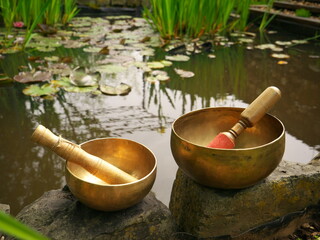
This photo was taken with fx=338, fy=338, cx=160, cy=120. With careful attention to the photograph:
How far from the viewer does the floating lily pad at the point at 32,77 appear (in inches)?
85.8

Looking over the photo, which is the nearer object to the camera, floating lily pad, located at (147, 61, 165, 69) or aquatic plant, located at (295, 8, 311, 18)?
floating lily pad, located at (147, 61, 165, 69)

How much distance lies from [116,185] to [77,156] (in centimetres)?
14

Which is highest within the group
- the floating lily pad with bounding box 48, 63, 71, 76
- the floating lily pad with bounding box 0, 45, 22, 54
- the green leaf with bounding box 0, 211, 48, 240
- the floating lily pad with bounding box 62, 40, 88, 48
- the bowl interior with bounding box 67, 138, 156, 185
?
the green leaf with bounding box 0, 211, 48, 240

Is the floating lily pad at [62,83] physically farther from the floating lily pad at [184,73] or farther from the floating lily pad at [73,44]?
the floating lily pad at [73,44]

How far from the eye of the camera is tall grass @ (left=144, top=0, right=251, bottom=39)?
325cm

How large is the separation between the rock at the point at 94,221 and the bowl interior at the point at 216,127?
0.27 m

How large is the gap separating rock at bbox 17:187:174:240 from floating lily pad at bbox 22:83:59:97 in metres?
1.20

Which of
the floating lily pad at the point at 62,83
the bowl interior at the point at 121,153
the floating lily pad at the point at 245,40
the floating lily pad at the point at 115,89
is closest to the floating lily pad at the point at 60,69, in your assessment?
the floating lily pad at the point at 62,83

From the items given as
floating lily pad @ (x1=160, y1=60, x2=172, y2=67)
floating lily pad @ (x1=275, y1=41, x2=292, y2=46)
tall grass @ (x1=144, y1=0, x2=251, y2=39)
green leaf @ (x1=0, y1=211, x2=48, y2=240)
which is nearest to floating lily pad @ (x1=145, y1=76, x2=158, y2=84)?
floating lily pad @ (x1=160, y1=60, x2=172, y2=67)

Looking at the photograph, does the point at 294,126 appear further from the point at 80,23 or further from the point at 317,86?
the point at 80,23

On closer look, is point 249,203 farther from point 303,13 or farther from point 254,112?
point 303,13

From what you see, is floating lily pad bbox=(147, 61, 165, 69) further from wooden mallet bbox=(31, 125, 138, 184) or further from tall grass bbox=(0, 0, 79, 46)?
wooden mallet bbox=(31, 125, 138, 184)

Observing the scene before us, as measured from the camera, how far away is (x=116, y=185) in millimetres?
790

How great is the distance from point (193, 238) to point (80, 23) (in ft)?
13.1
